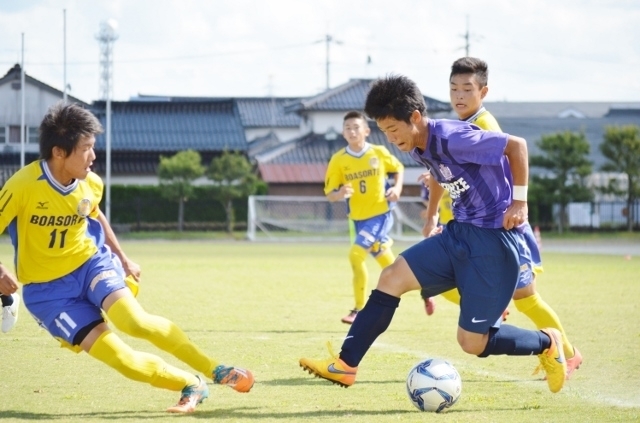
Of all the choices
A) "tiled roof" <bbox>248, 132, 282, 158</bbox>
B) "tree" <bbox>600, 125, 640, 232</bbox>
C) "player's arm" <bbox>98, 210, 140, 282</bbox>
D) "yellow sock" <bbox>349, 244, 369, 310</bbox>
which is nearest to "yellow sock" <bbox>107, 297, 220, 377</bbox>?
"player's arm" <bbox>98, 210, 140, 282</bbox>

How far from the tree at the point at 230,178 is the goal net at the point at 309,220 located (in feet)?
8.67

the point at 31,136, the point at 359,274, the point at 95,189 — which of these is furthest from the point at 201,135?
the point at 95,189

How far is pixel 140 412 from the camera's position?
6.31 metres

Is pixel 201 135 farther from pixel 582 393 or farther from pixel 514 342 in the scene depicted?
pixel 514 342

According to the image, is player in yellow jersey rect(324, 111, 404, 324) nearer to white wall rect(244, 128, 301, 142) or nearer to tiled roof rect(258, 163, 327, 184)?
tiled roof rect(258, 163, 327, 184)

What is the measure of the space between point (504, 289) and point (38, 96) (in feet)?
159

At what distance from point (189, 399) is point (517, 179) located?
2458 millimetres

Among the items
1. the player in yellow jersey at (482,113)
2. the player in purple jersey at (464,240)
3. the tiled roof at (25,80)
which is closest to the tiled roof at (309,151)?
the tiled roof at (25,80)

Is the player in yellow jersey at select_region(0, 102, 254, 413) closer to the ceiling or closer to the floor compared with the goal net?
closer to the ceiling

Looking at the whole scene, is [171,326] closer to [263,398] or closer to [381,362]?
[263,398]

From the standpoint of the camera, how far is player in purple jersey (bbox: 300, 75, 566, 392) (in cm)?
634

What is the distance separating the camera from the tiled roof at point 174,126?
52.8 m

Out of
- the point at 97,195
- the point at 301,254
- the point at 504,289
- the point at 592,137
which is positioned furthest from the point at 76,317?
the point at 592,137

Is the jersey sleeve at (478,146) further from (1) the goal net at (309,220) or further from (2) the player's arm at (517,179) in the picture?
(1) the goal net at (309,220)
